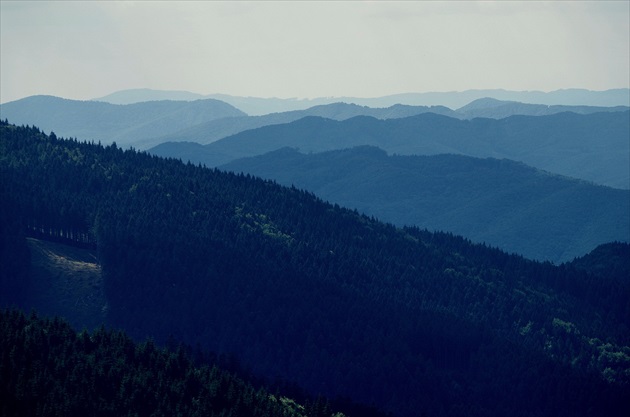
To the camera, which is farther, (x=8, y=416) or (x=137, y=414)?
(x=137, y=414)

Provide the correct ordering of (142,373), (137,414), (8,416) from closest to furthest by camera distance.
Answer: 1. (8,416)
2. (137,414)
3. (142,373)

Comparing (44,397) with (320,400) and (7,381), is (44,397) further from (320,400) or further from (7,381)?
(320,400)

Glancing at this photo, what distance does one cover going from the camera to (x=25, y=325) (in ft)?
579

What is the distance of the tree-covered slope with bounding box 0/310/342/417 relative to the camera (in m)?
154

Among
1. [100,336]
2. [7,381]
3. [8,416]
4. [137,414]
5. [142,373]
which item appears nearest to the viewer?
[8,416]

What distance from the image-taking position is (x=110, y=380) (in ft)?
540

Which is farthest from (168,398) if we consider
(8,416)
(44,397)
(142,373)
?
(8,416)

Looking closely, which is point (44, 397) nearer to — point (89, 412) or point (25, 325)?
point (89, 412)

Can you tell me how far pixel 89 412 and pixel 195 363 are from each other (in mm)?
35950

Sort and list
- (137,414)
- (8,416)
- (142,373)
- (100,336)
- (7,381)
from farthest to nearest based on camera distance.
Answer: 1. (100,336)
2. (142,373)
3. (137,414)
4. (7,381)
5. (8,416)

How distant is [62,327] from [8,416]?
43.5 metres

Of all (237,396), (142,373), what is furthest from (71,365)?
(237,396)

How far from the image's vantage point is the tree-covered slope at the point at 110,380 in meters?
154

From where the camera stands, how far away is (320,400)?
180750 millimetres
